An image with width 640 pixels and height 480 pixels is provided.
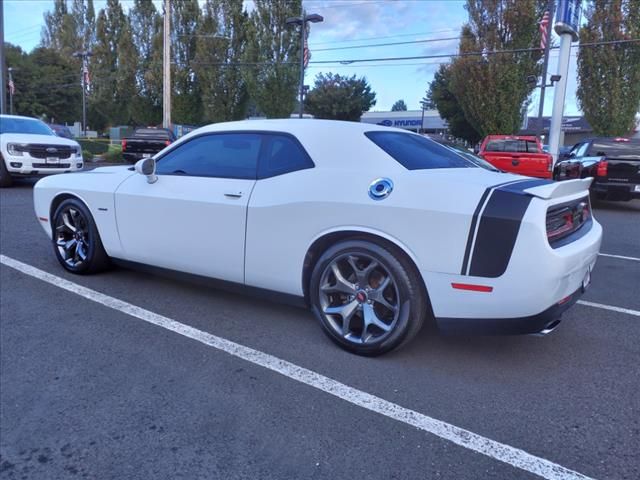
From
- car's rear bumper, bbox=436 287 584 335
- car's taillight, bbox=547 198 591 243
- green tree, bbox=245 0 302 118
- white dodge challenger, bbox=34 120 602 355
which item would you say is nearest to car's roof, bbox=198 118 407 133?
white dodge challenger, bbox=34 120 602 355

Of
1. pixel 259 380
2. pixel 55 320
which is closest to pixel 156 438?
pixel 259 380

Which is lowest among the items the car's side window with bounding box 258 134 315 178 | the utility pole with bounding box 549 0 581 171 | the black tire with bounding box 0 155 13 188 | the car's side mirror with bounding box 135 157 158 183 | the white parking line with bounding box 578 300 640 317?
the white parking line with bounding box 578 300 640 317

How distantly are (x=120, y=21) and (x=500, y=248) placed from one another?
156 ft

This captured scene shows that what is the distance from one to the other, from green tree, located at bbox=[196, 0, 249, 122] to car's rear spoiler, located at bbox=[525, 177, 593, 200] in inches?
1267

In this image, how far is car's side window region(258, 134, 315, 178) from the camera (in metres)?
3.59

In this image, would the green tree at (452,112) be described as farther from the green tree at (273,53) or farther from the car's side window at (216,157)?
the car's side window at (216,157)

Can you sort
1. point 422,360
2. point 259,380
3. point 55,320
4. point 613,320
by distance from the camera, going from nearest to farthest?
point 259,380 → point 422,360 → point 55,320 → point 613,320

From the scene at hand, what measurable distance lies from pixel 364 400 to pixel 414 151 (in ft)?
5.93

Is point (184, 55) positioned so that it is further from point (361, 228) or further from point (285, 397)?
point (285, 397)

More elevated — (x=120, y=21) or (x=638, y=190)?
(x=120, y=21)

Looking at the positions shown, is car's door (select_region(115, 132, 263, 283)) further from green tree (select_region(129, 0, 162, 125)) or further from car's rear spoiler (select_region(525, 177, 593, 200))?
green tree (select_region(129, 0, 162, 125))

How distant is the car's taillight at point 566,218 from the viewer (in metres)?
3.01

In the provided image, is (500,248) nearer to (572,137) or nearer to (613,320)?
(613,320)

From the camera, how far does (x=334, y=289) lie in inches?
133
